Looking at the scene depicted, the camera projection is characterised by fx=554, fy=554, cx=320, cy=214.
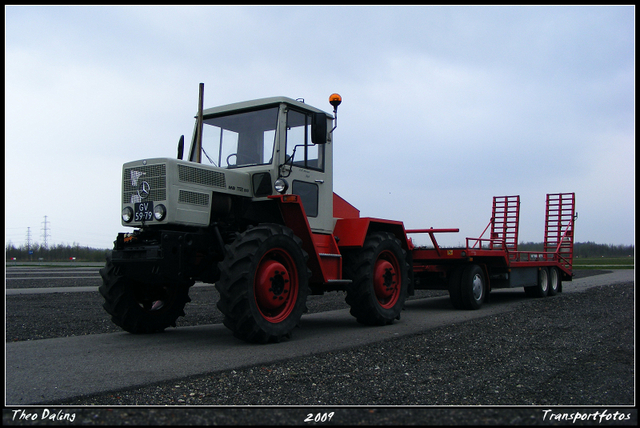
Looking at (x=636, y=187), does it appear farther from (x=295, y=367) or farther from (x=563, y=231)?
(x=563, y=231)

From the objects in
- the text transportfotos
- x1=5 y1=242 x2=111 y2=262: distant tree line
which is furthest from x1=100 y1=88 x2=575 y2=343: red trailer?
x1=5 y1=242 x2=111 y2=262: distant tree line

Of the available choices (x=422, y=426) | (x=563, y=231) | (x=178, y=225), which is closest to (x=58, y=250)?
(x=563, y=231)

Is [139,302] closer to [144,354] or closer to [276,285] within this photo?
[144,354]

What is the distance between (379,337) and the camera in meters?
7.54

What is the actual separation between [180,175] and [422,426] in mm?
4771

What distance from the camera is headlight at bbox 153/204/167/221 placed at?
6930 mm

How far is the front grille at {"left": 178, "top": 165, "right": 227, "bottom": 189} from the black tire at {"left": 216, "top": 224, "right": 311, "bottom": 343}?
100 cm

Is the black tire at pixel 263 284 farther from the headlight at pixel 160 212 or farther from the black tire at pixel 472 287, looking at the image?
the black tire at pixel 472 287

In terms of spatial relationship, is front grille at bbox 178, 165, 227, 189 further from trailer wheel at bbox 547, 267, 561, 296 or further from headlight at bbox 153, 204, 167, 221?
trailer wheel at bbox 547, 267, 561, 296

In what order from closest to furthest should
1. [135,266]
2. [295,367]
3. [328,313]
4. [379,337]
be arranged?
[295,367]
[135,266]
[379,337]
[328,313]

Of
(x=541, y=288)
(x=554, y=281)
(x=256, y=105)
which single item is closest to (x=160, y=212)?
Answer: (x=256, y=105)

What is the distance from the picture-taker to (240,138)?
833 centimetres

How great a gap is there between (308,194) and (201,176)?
177 centimetres

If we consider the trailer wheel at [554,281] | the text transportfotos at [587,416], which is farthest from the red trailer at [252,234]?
the trailer wheel at [554,281]
